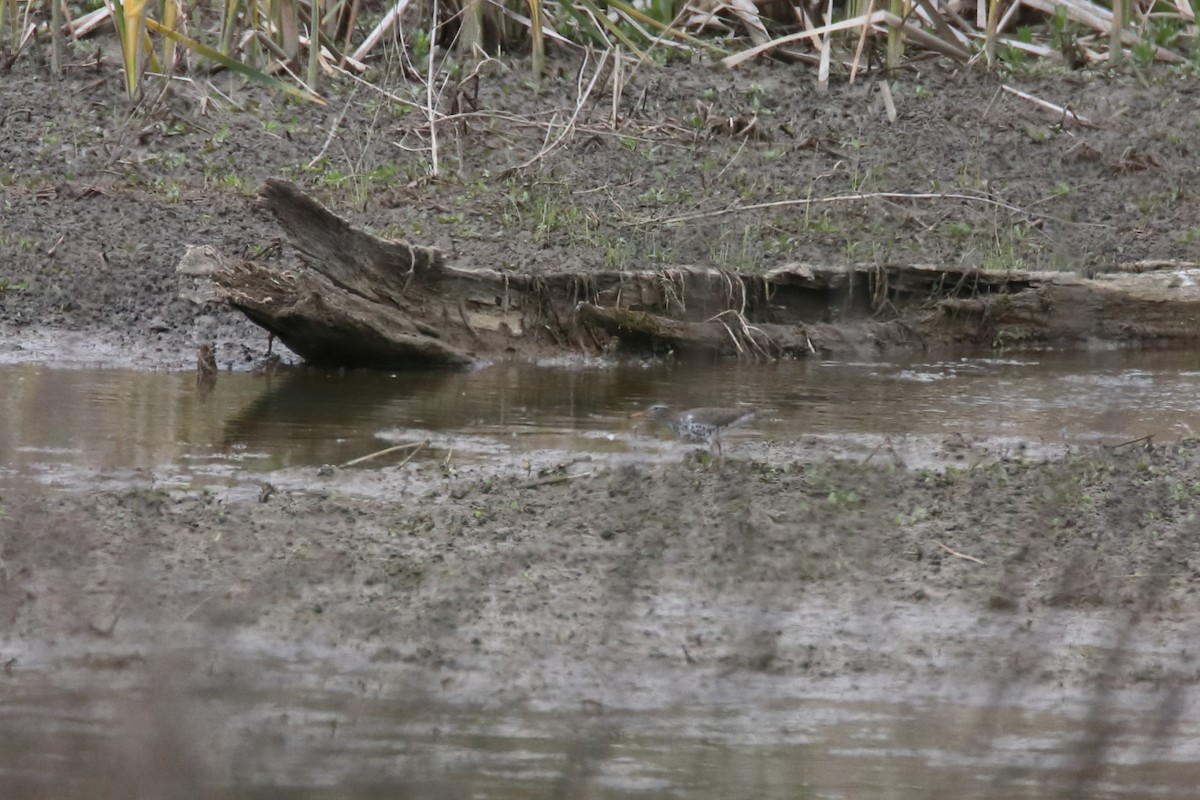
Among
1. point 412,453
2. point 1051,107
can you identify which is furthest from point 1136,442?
point 1051,107

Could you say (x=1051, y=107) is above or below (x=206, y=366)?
above

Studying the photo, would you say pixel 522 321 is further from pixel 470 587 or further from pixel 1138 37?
pixel 1138 37

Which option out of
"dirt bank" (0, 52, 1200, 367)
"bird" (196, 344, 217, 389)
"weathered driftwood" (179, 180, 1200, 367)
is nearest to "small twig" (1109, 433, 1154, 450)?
"weathered driftwood" (179, 180, 1200, 367)

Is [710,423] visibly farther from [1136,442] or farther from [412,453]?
[1136,442]

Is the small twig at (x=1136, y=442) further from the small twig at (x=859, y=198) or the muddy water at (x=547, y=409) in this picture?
the small twig at (x=859, y=198)

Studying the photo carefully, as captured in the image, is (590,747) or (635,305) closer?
(590,747)

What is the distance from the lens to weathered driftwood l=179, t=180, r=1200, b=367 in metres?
9.42

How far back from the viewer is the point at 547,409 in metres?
8.93

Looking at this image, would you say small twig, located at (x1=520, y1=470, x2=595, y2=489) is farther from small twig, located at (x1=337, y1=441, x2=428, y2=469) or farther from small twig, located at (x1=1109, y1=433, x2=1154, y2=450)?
small twig, located at (x1=1109, y1=433, x2=1154, y2=450)

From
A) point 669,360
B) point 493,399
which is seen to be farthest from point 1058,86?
point 493,399

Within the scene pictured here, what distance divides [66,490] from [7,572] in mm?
1181

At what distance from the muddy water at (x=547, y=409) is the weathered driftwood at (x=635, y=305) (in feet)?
0.80

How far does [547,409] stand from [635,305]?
183 cm

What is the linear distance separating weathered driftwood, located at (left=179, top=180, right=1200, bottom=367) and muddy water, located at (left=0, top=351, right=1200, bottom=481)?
245mm
